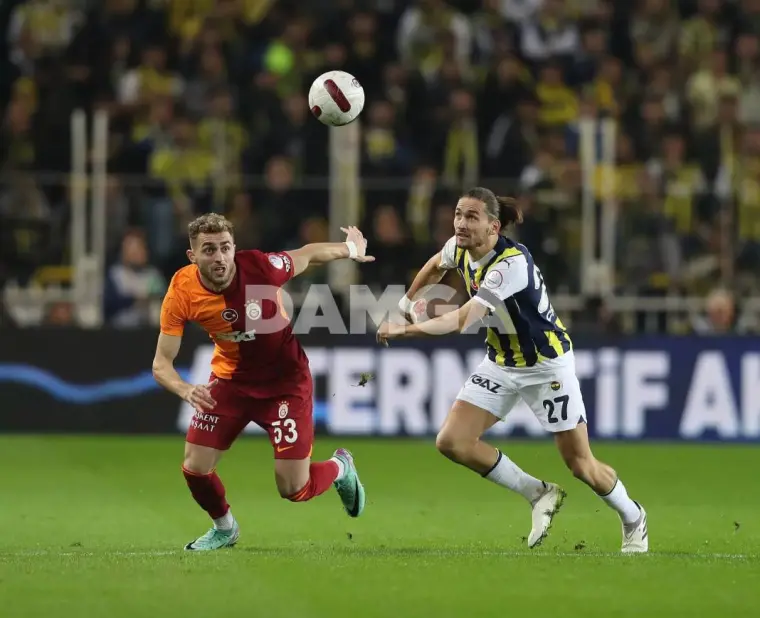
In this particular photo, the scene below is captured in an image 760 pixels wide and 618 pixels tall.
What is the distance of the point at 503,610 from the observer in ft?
22.3

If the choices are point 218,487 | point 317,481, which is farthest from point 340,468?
point 218,487

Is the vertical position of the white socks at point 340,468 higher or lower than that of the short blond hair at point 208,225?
lower

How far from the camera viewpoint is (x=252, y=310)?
29.0ft

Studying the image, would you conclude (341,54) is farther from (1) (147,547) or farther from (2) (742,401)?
(1) (147,547)

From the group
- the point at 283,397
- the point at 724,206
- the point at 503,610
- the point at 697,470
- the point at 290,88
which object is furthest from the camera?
the point at 290,88

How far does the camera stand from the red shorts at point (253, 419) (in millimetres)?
8906

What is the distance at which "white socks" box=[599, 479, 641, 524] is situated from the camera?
8.82 meters

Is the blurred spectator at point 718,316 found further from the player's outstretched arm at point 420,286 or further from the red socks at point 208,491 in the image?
the red socks at point 208,491

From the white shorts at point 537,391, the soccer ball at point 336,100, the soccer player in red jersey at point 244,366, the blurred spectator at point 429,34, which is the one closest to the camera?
the soccer player in red jersey at point 244,366

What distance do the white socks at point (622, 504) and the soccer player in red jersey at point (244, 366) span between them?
1725 mm

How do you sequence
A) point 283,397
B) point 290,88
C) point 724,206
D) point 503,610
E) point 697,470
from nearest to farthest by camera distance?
point 503,610
point 283,397
point 697,470
point 724,206
point 290,88

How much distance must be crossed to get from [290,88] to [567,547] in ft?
33.1

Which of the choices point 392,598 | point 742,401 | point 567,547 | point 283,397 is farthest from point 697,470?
point 392,598

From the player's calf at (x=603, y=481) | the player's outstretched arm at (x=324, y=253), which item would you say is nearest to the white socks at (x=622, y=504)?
the player's calf at (x=603, y=481)
